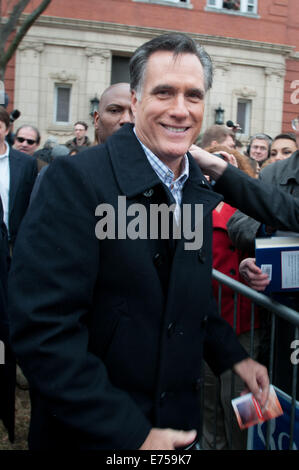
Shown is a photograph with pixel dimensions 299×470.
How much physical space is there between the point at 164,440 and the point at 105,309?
15.6 inches

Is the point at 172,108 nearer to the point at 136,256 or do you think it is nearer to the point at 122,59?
the point at 136,256

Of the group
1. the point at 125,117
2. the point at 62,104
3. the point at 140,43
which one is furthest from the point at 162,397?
the point at 140,43

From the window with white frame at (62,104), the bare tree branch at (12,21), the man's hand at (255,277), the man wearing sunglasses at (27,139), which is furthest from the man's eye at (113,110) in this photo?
the window with white frame at (62,104)

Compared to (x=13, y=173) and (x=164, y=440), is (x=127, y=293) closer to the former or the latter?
(x=164, y=440)

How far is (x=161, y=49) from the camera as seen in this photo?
5.30 feet

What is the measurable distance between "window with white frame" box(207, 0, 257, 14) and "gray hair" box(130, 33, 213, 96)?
1806 centimetres

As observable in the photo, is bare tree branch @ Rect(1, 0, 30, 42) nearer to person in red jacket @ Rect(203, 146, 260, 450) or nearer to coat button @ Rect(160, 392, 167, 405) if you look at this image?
person in red jacket @ Rect(203, 146, 260, 450)

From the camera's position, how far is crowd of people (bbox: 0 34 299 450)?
1388 millimetres

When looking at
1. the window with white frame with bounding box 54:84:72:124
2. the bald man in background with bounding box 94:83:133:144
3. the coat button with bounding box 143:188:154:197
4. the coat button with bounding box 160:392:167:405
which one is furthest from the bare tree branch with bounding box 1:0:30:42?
the window with white frame with bounding box 54:84:72:124

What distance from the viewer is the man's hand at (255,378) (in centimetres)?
191

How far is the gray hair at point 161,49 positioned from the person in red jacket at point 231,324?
1.50m

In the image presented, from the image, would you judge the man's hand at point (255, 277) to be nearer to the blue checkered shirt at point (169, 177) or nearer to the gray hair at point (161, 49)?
the blue checkered shirt at point (169, 177)
